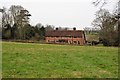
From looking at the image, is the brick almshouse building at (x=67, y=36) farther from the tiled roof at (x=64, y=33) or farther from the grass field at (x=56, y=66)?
the grass field at (x=56, y=66)

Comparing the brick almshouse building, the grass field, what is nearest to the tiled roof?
the brick almshouse building

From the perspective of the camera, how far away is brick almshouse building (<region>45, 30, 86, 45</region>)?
86.5 m

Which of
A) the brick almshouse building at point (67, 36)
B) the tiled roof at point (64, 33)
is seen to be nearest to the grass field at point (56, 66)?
the brick almshouse building at point (67, 36)

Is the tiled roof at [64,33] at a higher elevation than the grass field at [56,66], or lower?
higher

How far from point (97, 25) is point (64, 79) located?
2376 inches

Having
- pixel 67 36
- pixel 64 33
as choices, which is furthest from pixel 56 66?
pixel 64 33

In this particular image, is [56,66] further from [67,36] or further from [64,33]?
[64,33]

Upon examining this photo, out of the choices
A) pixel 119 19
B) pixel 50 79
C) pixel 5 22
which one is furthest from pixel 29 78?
pixel 5 22

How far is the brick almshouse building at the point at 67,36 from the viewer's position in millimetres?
86500

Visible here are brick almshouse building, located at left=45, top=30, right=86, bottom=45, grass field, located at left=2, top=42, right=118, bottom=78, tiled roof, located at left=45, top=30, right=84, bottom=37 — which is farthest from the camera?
tiled roof, located at left=45, top=30, right=84, bottom=37

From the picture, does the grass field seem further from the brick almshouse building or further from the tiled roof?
the tiled roof

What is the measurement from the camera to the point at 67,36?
87.3 m

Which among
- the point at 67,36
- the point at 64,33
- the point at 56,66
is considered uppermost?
the point at 64,33

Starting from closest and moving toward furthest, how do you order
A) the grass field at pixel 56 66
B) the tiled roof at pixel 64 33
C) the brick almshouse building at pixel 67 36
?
the grass field at pixel 56 66 → the brick almshouse building at pixel 67 36 → the tiled roof at pixel 64 33
